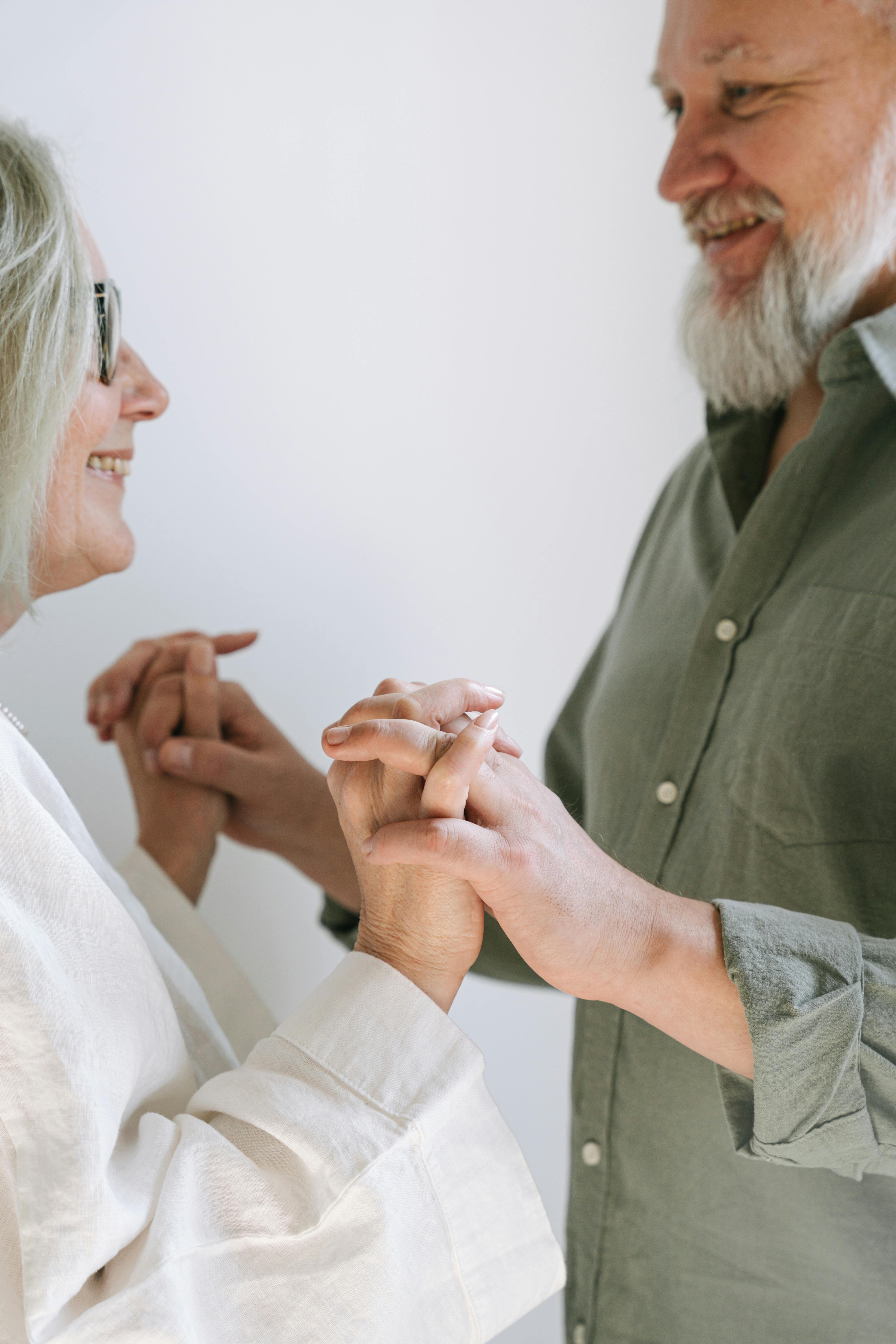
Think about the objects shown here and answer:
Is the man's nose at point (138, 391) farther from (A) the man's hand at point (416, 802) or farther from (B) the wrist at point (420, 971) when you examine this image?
(B) the wrist at point (420, 971)

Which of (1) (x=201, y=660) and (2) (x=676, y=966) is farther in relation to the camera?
(1) (x=201, y=660)

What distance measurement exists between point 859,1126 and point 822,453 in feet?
2.18

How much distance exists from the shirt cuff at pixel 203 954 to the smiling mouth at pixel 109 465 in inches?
16.9

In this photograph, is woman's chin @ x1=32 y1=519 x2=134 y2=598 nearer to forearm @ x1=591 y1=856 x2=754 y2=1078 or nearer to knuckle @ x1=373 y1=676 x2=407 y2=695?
knuckle @ x1=373 y1=676 x2=407 y2=695

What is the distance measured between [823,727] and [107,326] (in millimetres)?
774

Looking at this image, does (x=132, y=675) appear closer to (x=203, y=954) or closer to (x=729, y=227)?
(x=203, y=954)

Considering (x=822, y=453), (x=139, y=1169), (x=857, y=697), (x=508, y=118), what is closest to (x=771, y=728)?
(x=857, y=697)

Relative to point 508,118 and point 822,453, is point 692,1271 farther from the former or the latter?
point 508,118

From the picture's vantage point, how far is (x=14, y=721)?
1.01 metres

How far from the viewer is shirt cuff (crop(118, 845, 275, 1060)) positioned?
107 cm

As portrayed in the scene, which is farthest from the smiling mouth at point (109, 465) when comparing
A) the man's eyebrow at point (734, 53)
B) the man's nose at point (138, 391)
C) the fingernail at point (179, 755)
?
the man's eyebrow at point (734, 53)

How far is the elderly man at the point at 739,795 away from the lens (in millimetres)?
701

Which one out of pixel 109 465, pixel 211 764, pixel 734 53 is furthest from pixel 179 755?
pixel 734 53

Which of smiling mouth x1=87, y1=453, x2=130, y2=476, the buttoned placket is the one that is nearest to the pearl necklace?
smiling mouth x1=87, y1=453, x2=130, y2=476
